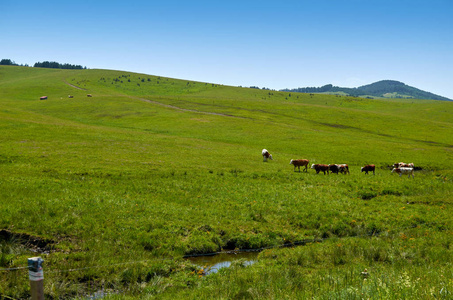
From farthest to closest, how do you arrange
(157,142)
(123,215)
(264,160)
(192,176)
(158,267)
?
(157,142)
(264,160)
(192,176)
(123,215)
(158,267)

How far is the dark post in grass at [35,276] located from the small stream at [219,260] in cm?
739

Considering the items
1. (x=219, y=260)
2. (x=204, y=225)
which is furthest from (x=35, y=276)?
(x=204, y=225)

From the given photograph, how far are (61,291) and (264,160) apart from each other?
33.9 m

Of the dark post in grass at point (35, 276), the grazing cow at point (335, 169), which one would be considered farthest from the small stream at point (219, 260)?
the grazing cow at point (335, 169)

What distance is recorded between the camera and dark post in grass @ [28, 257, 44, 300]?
6484 mm

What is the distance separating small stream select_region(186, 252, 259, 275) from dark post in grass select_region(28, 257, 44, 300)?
739cm

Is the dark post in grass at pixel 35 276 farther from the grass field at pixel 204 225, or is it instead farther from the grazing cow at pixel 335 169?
the grazing cow at pixel 335 169

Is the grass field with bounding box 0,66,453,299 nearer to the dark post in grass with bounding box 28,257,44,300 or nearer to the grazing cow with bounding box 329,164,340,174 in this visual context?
the dark post in grass with bounding box 28,257,44,300

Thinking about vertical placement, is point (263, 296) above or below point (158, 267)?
above

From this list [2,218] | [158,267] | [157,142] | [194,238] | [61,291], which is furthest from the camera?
[157,142]

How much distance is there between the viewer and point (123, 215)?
17.3 m

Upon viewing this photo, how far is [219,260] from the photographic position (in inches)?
575

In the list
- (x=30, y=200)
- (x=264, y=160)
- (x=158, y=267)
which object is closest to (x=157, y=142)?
(x=264, y=160)

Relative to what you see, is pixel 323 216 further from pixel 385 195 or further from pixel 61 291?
pixel 61 291
